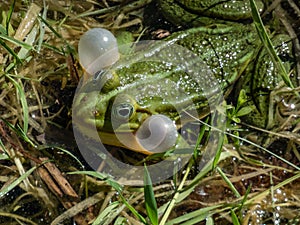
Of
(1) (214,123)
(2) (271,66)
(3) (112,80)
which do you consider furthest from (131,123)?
(2) (271,66)

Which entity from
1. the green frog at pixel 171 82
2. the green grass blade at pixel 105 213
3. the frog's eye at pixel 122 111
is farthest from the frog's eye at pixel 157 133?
the green grass blade at pixel 105 213

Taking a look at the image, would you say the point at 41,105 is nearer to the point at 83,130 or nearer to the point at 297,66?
the point at 83,130

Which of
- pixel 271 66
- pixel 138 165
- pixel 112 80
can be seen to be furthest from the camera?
pixel 271 66

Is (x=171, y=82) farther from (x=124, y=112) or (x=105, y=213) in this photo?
(x=105, y=213)

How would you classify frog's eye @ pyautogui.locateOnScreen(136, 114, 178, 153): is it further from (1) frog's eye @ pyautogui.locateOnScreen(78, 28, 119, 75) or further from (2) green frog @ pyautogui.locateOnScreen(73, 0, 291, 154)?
(1) frog's eye @ pyautogui.locateOnScreen(78, 28, 119, 75)

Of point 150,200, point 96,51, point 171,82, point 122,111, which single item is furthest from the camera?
point 171,82

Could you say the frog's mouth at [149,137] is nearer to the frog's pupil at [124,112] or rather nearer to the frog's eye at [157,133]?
the frog's eye at [157,133]

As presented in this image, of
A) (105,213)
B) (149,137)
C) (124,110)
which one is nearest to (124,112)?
(124,110)
